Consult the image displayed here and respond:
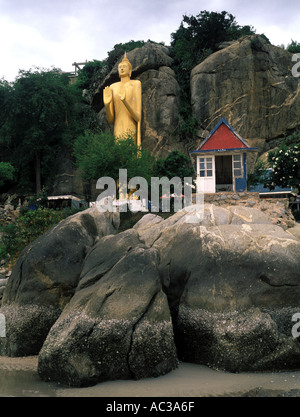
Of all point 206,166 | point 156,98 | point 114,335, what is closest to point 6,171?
point 156,98

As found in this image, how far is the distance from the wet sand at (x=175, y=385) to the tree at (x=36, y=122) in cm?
1858

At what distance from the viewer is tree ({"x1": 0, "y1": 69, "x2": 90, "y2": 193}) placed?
23.3m

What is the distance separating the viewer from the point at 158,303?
686 cm

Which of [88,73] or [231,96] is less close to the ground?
[88,73]

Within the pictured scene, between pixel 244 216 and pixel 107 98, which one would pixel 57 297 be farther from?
pixel 107 98

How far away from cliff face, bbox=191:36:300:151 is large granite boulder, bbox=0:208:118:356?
17.6 meters

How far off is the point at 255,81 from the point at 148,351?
21135 mm

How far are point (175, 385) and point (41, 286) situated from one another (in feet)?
10.5

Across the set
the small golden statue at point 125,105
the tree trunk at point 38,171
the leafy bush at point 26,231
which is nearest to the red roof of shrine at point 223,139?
the leafy bush at point 26,231

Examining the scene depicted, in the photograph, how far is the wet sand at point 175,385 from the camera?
19.2ft

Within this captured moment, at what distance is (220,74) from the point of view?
80.9 ft

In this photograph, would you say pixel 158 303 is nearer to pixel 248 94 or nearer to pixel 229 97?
pixel 229 97
